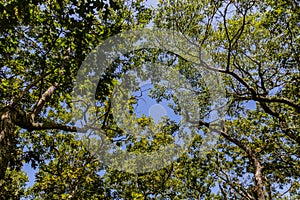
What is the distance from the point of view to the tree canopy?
6359mm

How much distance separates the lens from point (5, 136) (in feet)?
19.0

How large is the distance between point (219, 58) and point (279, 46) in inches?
92.1

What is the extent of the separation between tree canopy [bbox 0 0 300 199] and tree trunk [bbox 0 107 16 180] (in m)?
0.02

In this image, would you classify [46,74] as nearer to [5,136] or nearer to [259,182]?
[5,136]

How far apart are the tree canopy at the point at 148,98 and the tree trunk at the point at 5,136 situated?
0.07 ft

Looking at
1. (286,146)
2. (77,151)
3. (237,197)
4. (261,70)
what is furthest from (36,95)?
(286,146)

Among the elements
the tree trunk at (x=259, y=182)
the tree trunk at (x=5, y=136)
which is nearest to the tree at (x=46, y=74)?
the tree trunk at (x=5, y=136)

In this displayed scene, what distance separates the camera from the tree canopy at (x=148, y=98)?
6.36m

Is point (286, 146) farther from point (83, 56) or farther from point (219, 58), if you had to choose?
point (83, 56)

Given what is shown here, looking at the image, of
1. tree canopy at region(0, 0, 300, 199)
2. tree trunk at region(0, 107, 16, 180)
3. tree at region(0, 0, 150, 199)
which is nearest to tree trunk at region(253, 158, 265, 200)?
tree canopy at region(0, 0, 300, 199)

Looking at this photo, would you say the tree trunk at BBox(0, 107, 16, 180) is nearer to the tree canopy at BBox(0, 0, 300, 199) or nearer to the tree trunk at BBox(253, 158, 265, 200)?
the tree canopy at BBox(0, 0, 300, 199)

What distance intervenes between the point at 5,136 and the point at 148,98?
10.2 ft

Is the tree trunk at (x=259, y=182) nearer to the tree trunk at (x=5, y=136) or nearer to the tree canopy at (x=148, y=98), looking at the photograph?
the tree canopy at (x=148, y=98)

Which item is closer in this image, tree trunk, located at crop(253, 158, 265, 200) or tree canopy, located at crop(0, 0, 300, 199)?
tree canopy, located at crop(0, 0, 300, 199)
